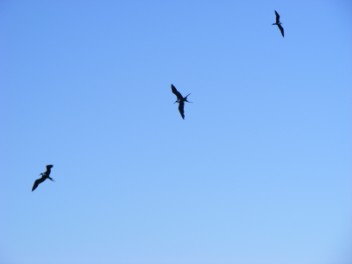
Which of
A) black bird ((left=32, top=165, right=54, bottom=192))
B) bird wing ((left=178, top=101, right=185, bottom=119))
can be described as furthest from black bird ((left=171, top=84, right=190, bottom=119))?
black bird ((left=32, top=165, right=54, bottom=192))

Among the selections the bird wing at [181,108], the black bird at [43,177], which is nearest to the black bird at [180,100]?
the bird wing at [181,108]

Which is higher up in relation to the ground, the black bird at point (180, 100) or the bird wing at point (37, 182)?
the black bird at point (180, 100)

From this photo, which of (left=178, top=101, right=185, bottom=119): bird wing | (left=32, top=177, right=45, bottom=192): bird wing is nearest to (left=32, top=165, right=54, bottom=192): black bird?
(left=32, top=177, right=45, bottom=192): bird wing

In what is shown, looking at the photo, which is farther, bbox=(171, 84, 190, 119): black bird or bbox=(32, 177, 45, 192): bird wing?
bbox=(32, 177, 45, 192): bird wing

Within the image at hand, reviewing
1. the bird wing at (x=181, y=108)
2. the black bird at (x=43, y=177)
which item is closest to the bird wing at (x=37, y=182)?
the black bird at (x=43, y=177)

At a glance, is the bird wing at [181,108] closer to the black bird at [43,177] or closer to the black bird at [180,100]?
the black bird at [180,100]

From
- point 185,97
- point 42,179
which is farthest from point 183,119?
point 42,179

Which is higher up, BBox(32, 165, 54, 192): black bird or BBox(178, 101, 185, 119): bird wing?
BBox(178, 101, 185, 119): bird wing

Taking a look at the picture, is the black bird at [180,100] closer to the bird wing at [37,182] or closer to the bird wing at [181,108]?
the bird wing at [181,108]

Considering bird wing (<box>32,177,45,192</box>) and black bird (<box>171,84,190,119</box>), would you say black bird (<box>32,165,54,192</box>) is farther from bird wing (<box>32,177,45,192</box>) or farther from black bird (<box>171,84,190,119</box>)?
black bird (<box>171,84,190,119</box>)

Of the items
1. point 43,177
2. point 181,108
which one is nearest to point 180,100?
point 181,108

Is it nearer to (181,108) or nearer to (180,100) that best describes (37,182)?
(181,108)

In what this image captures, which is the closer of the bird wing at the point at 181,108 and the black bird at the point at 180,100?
the black bird at the point at 180,100

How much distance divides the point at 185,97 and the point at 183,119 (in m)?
2.14
